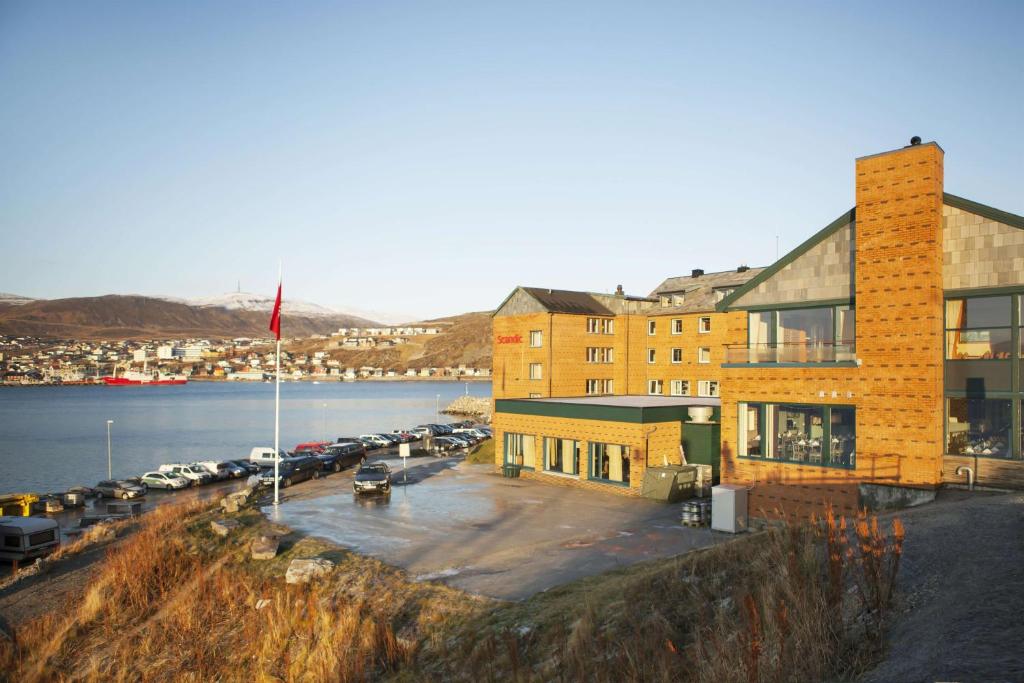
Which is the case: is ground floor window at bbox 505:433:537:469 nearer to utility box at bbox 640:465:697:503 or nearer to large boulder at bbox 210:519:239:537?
utility box at bbox 640:465:697:503

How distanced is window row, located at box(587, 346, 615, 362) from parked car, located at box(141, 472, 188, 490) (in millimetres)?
32035

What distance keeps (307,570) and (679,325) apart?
38675 mm

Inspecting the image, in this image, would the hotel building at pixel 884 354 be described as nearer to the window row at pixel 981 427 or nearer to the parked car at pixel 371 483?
the window row at pixel 981 427

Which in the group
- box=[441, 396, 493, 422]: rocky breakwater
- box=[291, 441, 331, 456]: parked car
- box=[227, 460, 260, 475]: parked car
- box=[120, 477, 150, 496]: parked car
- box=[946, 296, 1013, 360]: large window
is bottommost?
box=[441, 396, 493, 422]: rocky breakwater

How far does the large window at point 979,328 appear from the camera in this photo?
21828mm

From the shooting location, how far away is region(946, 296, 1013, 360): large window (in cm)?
2183

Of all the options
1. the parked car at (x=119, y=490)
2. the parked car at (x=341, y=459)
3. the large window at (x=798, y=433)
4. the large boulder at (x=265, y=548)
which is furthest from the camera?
the parked car at (x=119, y=490)

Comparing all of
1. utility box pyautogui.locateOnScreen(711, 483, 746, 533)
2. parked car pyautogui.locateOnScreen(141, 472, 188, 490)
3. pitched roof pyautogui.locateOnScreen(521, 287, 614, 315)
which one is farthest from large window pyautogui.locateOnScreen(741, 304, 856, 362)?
parked car pyautogui.locateOnScreen(141, 472, 188, 490)

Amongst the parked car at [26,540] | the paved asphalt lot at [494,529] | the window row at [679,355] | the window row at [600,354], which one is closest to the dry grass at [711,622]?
the paved asphalt lot at [494,529]

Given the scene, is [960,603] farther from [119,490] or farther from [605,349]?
[119,490]

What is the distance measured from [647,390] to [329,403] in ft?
481

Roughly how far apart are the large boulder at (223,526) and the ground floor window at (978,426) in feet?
88.2

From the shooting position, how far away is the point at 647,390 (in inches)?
2208

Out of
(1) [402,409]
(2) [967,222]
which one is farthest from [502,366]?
(1) [402,409]
